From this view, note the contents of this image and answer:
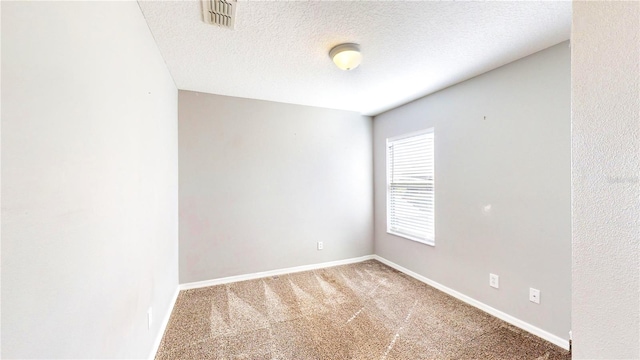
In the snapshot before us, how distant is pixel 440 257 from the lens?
118 inches

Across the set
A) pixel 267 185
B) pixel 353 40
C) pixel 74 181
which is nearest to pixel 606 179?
pixel 74 181

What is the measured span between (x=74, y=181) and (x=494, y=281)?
3.17 metres

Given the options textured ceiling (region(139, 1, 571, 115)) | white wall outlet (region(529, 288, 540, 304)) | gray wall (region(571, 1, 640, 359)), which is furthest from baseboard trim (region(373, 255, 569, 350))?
textured ceiling (region(139, 1, 571, 115))

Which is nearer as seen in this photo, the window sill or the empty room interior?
the empty room interior

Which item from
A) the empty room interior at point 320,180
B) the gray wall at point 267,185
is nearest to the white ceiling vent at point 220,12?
the empty room interior at point 320,180

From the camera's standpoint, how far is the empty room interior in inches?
24.4

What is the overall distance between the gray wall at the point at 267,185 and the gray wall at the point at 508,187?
122 cm

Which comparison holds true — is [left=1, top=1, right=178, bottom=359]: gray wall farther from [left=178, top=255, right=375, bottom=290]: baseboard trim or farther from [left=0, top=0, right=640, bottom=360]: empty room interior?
[left=178, top=255, right=375, bottom=290]: baseboard trim

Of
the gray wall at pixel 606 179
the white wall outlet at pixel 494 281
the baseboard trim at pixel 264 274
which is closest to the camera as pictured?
the gray wall at pixel 606 179

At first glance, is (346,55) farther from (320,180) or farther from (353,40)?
(320,180)

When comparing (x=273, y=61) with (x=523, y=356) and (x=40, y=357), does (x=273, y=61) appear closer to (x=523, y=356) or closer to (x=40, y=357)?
(x=40, y=357)

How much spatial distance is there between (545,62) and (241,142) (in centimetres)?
318

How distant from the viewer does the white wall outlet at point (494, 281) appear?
2418 millimetres

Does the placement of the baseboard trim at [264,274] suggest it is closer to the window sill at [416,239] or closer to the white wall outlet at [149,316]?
the window sill at [416,239]
